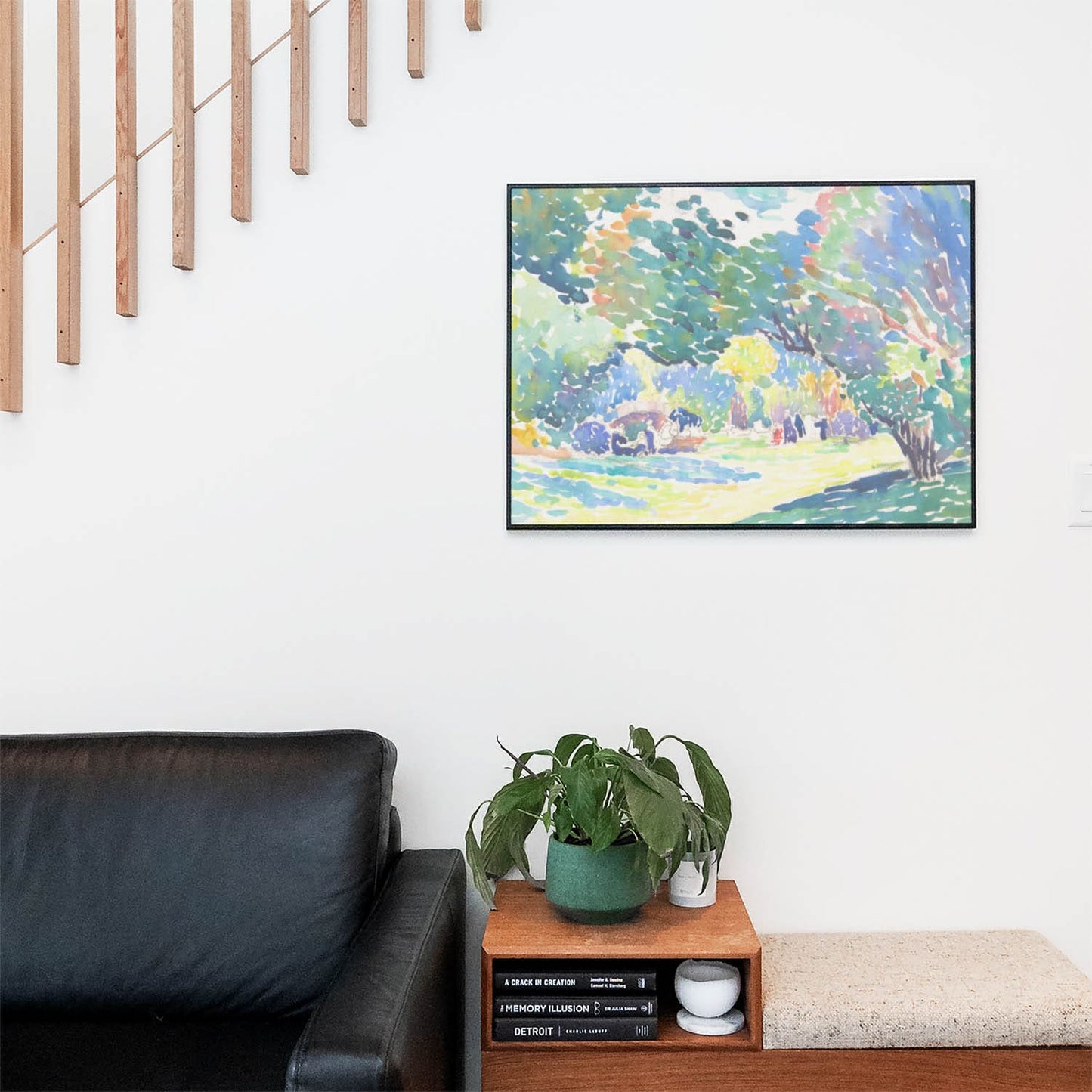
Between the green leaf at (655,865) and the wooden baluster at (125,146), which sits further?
the wooden baluster at (125,146)

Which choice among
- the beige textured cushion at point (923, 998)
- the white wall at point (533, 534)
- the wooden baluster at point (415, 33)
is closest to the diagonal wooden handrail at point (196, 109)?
the white wall at point (533, 534)

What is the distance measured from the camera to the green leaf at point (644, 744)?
1.90 meters

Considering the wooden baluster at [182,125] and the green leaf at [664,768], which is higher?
the wooden baluster at [182,125]

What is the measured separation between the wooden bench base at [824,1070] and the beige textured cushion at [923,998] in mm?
21

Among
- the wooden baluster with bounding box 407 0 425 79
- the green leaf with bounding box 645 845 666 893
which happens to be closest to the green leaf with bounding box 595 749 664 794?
the green leaf with bounding box 645 845 666 893

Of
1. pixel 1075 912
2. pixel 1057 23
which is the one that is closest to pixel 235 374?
pixel 1057 23

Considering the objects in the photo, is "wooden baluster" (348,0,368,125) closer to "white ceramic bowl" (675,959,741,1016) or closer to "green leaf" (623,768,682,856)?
"green leaf" (623,768,682,856)

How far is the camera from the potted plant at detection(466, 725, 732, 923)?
1736 millimetres

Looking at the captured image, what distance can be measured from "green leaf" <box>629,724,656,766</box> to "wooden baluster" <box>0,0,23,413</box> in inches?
56.2

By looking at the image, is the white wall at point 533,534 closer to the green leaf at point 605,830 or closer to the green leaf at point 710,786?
the green leaf at point 710,786

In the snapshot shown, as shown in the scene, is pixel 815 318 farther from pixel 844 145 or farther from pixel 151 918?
pixel 151 918

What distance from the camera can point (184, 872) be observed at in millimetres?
1794

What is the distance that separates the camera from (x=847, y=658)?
212 cm

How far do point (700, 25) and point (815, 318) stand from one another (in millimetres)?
646
